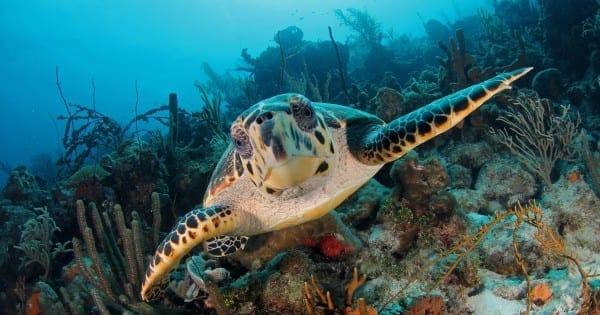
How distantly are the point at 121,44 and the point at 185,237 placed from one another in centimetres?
10580

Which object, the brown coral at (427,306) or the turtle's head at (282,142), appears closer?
the turtle's head at (282,142)

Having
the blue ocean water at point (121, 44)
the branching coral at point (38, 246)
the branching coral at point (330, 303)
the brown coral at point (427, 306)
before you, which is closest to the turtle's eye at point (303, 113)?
the branching coral at point (330, 303)

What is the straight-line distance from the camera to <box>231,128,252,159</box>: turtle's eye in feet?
7.73

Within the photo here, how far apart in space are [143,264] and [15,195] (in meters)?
5.06

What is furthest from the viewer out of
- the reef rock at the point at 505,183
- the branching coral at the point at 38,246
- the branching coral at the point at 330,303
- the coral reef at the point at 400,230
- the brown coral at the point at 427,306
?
the branching coral at the point at 38,246

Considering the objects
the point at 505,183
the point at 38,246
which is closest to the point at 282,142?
the point at 505,183

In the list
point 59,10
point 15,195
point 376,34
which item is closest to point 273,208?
point 15,195

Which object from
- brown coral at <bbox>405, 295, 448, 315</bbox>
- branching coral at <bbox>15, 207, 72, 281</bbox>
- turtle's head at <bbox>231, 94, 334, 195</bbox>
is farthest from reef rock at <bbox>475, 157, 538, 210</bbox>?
branching coral at <bbox>15, 207, 72, 281</bbox>

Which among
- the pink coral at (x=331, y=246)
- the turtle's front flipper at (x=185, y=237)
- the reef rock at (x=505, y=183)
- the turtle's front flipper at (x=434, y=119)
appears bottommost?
the reef rock at (x=505, y=183)

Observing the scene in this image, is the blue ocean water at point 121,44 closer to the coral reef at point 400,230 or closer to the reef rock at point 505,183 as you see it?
the coral reef at point 400,230

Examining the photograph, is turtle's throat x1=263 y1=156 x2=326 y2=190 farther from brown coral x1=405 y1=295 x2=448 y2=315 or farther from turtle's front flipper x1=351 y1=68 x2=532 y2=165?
brown coral x1=405 y1=295 x2=448 y2=315

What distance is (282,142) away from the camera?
2061mm

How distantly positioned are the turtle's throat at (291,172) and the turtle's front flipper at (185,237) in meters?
0.79

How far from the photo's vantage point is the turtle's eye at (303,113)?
2.32m
